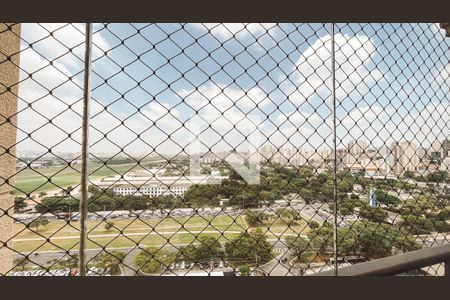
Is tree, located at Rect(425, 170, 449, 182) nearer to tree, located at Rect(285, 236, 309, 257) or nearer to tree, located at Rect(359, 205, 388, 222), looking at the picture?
tree, located at Rect(359, 205, 388, 222)

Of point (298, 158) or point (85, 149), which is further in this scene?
point (298, 158)

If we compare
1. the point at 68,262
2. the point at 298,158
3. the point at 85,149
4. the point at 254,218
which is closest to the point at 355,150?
the point at 298,158

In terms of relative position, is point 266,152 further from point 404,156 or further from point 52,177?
point 404,156

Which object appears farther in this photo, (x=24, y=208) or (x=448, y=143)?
(x=448, y=143)

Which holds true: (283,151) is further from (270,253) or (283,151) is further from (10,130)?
(10,130)

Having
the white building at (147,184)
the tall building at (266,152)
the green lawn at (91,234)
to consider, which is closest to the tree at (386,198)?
the tall building at (266,152)

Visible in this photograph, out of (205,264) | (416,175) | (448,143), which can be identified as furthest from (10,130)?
(448,143)
